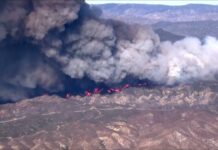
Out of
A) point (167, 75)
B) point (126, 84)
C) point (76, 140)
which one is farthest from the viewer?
point (167, 75)

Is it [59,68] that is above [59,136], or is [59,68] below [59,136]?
above

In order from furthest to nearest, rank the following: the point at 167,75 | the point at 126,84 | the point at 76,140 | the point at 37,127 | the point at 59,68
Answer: the point at 167,75 < the point at 126,84 < the point at 59,68 < the point at 37,127 < the point at 76,140

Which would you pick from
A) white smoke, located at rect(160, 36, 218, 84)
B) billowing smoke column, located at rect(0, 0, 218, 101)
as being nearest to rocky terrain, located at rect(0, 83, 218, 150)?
white smoke, located at rect(160, 36, 218, 84)

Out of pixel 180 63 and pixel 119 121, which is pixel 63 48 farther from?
pixel 180 63

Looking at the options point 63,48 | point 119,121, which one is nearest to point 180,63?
point 119,121

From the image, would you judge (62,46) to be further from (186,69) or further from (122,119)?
(186,69)

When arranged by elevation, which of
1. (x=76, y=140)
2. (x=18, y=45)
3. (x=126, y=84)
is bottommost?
(x=76, y=140)

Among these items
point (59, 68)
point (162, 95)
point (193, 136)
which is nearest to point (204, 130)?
point (193, 136)
